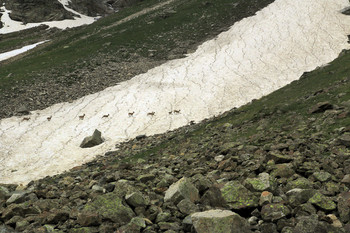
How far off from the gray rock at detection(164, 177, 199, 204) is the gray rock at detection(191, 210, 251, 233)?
1.67m

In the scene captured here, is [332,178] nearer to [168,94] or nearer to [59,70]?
[168,94]

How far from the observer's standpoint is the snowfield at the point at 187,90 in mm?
22875

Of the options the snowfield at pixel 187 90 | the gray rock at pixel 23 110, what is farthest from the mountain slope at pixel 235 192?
the gray rock at pixel 23 110

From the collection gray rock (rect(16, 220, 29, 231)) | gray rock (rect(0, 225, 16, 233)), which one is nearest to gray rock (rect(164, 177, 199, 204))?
gray rock (rect(16, 220, 29, 231))

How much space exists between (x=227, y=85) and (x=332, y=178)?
25.7 metres

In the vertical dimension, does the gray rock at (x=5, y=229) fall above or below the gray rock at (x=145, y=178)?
above

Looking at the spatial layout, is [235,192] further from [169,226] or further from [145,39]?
[145,39]

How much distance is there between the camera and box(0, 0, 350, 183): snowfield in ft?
75.0

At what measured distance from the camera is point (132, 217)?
7.40m

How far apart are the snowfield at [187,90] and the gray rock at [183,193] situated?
12.9 m

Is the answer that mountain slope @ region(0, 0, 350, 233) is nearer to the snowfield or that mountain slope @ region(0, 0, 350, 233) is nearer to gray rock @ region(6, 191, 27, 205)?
gray rock @ region(6, 191, 27, 205)

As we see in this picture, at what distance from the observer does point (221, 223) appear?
239 inches

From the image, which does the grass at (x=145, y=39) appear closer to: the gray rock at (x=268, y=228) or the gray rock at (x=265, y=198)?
the gray rock at (x=265, y=198)

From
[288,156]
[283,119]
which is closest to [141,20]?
[283,119]
